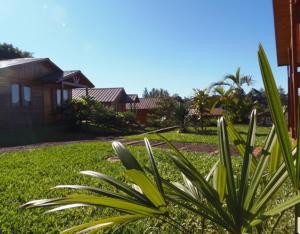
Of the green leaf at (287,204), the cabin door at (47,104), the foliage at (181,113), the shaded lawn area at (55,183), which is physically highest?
the cabin door at (47,104)

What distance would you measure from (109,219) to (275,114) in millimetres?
874

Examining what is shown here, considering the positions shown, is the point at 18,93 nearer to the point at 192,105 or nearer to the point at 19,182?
the point at 192,105

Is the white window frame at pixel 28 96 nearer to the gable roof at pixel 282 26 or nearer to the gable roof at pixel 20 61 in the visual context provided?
the gable roof at pixel 20 61

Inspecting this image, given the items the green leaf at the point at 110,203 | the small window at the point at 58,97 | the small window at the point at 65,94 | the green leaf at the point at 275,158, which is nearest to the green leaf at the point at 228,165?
the green leaf at the point at 275,158

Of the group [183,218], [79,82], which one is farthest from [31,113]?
[183,218]

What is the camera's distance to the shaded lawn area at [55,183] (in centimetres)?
370

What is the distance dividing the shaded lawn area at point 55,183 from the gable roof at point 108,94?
21.6 m

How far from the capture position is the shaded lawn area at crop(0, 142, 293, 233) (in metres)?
3.70

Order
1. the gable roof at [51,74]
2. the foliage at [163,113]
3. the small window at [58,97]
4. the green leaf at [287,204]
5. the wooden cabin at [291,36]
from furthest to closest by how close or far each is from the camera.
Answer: the foliage at [163,113]
the small window at [58,97]
the gable roof at [51,74]
the wooden cabin at [291,36]
the green leaf at [287,204]

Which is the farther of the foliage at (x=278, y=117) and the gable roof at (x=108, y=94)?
the gable roof at (x=108, y=94)

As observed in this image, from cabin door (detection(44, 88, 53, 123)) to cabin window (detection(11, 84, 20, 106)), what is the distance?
240 centimetres

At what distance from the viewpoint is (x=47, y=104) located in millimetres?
22453

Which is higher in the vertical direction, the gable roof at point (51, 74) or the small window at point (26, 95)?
the gable roof at point (51, 74)

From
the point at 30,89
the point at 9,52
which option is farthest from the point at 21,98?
the point at 9,52
